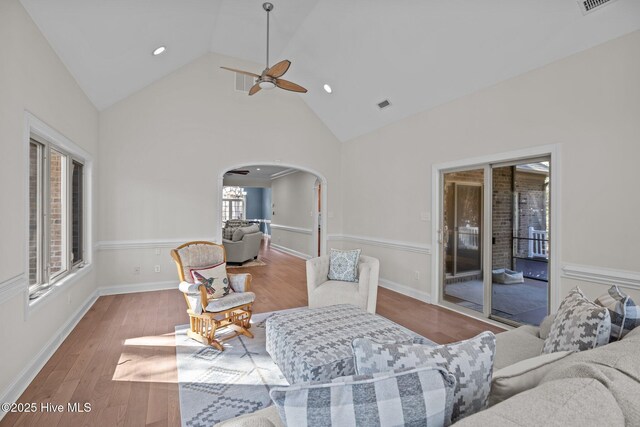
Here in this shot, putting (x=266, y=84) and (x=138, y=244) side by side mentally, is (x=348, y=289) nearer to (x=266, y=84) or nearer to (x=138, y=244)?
(x=266, y=84)

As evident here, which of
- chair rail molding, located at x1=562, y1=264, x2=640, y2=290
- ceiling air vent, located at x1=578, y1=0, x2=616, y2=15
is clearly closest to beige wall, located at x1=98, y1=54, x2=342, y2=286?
ceiling air vent, located at x1=578, y1=0, x2=616, y2=15

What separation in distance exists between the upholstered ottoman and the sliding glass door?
6.74 ft

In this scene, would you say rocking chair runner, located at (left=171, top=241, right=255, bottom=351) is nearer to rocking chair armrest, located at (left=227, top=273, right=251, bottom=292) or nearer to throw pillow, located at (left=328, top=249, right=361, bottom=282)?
rocking chair armrest, located at (left=227, top=273, right=251, bottom=292)

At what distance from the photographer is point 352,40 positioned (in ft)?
14.3

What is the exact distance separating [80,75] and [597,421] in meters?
5.04

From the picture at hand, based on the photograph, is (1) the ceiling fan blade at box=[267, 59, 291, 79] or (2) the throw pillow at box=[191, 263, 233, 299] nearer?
(2) the throw pillow at box=[191, 263, 233, 299]

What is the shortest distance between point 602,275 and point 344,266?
2.52 m

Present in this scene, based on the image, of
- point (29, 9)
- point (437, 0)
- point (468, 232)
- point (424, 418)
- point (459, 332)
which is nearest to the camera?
point (424, 418)

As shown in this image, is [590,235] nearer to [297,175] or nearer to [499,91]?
[499,91]

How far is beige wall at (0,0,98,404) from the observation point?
86.5 inches

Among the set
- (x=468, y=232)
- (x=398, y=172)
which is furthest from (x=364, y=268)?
(x=398, y=172)

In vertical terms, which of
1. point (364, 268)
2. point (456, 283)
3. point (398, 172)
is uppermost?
point (398, 172)

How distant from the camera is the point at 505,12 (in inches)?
121

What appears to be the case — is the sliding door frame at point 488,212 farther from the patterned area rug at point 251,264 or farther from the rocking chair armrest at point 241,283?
the patterned area rug at point 251,264
